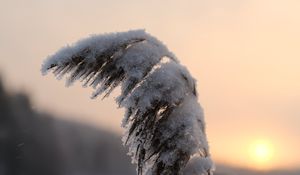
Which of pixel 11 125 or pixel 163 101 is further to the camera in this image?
pixel 11 125

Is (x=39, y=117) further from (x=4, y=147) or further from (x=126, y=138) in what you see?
(x=126, y=138)

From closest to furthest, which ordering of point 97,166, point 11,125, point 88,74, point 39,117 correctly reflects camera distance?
1. point 88,74
2. point 11,125
3. point 39,117
4. point 97,166

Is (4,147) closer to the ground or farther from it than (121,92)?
farther from it

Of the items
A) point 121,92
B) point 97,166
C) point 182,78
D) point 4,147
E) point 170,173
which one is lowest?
point 170,173

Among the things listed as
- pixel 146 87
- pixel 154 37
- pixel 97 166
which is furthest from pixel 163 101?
pixel 97 166

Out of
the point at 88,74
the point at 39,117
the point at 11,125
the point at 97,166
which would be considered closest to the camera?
the point at 88,74

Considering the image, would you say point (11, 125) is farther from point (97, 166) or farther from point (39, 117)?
point (97, 166)
